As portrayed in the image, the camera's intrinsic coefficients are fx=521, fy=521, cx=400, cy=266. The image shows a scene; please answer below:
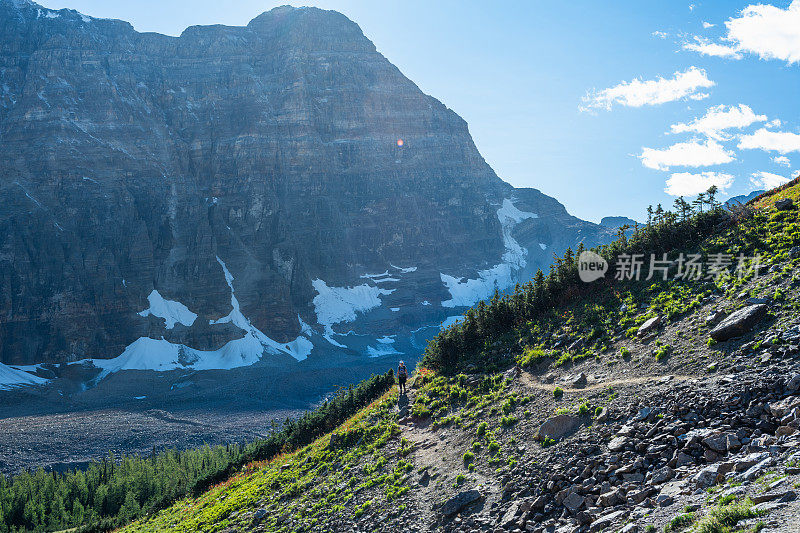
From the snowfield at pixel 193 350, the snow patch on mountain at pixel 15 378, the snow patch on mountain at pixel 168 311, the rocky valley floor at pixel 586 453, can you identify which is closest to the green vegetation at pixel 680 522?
the rocky valley floor at pixel 586 453

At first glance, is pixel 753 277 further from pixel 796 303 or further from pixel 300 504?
pixel 300 504

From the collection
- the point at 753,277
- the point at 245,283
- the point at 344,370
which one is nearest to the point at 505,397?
the point at 753,277

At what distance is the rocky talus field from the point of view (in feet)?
36.5

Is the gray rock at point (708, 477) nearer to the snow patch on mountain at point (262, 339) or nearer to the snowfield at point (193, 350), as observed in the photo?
the snowfield at point (193, 350)

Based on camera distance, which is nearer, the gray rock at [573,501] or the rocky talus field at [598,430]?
the rocky talus field at [598,430]

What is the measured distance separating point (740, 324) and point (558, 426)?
673 cm

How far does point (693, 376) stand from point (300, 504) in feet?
49.4

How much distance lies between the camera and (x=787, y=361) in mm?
13805

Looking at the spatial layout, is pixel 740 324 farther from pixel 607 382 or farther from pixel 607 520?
pixel 607 520

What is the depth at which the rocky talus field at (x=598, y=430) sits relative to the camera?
36.5ft

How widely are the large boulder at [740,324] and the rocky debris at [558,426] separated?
5471 mm

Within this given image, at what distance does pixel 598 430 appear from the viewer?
14.8m

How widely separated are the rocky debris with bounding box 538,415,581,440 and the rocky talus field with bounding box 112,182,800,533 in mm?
61

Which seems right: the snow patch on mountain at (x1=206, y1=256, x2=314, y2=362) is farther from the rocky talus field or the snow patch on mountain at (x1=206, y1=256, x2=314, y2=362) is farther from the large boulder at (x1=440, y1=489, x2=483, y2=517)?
the large boulder at (x1=440, y1=489, x2=483, y2=517)
